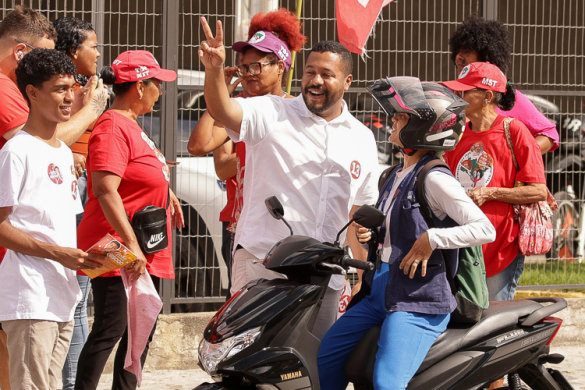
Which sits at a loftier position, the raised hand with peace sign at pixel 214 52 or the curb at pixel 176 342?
the raised hand with peace sign at pixel 214 52

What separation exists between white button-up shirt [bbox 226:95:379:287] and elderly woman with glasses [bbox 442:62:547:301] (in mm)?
1104

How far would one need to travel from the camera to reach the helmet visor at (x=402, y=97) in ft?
11.2

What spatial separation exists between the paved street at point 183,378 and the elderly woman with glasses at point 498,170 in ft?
5.31

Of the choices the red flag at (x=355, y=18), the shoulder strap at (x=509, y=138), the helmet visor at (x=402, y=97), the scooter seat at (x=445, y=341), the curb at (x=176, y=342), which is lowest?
the curb at (x=176, y=342)

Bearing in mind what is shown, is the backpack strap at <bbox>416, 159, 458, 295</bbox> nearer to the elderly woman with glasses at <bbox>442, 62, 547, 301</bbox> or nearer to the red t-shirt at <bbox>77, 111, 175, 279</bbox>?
the elderly woman with glasses at <bbox>442, 62, 547, 301</bbox>

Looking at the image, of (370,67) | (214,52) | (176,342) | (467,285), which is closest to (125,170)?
(214,52)

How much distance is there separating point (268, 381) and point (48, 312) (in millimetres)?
1079

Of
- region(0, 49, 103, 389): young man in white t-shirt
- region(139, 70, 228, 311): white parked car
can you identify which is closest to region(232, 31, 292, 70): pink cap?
region(0, 49, 103, 389): young man in white t-shirt

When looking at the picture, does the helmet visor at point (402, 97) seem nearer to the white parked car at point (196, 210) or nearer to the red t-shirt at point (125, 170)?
the red t-shirt at point (125, 170)

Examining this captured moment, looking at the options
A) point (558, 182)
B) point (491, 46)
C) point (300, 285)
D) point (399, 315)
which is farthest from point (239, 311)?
point (558, 182)

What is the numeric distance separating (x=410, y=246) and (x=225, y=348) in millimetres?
916

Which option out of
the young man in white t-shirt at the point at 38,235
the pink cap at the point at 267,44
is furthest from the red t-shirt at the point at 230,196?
the young man in white t-shirt at the point at 38,235

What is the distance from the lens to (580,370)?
6.20 meters

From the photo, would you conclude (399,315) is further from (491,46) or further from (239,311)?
Result: (491,46)
